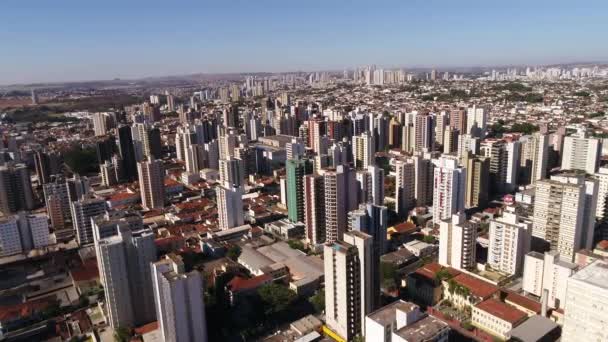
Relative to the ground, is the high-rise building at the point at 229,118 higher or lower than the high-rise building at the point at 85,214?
higher

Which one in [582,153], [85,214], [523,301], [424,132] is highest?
[424,132]

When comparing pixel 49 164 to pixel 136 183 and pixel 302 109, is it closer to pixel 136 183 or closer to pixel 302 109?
pixel 136 183

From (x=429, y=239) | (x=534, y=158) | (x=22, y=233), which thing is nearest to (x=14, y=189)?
(x=22, y=233)

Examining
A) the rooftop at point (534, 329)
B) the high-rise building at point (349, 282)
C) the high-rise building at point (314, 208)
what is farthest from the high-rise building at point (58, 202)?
the rooftop at point (534, 329)

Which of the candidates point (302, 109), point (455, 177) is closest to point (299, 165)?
point (455, 177)

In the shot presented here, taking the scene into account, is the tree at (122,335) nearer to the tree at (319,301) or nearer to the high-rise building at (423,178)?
the tree at (319,301)

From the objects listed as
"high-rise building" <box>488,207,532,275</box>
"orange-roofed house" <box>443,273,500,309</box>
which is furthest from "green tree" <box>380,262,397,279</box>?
"high-rise building" <box>488,207,532,275</box>

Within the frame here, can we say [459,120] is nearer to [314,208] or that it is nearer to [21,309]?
[314,208]
